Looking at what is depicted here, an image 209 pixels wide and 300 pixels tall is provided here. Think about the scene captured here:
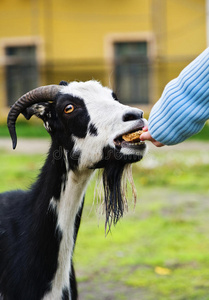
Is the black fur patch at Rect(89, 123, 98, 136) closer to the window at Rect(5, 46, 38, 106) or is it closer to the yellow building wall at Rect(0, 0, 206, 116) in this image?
the yellow building wall at Rect(0, 0, 206, 116)

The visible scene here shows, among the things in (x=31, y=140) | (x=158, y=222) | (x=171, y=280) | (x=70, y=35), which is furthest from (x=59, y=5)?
(x=171, y=280)

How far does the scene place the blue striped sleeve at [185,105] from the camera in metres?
2.81

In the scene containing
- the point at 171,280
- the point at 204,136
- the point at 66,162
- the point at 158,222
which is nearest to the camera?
the point at 66,162

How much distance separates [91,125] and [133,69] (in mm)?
14110

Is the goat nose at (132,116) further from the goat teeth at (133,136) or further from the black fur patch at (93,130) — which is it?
the black fur patch at (93,130)

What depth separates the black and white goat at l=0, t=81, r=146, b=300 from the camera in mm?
3400

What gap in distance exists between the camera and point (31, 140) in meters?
13.7

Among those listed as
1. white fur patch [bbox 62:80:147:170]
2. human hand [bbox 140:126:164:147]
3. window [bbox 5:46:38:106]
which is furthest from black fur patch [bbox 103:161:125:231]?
window [bbox 5:46:38:106]

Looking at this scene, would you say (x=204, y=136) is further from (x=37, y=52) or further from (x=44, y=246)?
(x=44, y=246)

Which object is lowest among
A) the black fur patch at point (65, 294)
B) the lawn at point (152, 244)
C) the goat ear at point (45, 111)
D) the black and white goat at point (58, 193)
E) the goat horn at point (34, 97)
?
the lawn at point (152, 244)

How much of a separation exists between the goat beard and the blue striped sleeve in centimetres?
53

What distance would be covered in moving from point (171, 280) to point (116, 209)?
1.87 meters

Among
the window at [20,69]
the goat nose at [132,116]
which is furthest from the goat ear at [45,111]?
the window at [20,69]

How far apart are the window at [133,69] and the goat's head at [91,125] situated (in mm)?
13414
